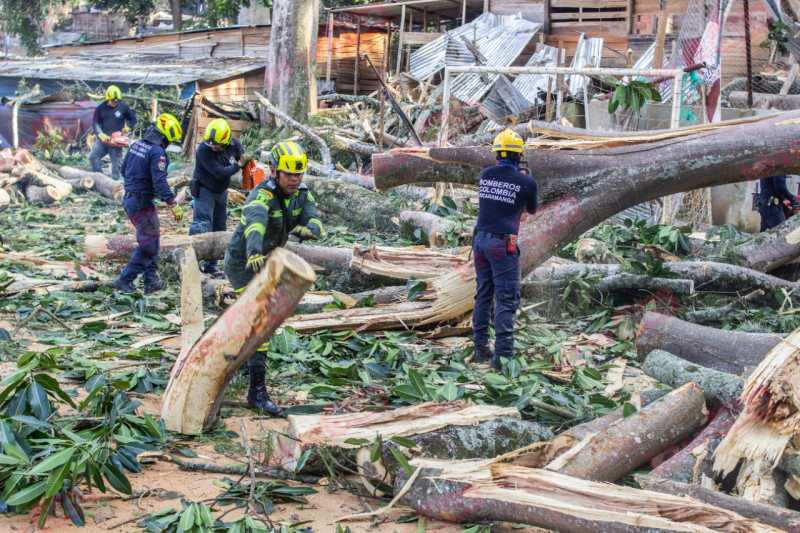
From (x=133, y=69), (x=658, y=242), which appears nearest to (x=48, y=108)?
(x=133, y=69)

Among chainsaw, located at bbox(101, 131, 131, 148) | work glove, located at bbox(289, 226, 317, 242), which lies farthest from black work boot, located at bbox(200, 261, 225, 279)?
chainsaw, located at bbox(101, 131, 131, 148)

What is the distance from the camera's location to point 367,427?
12.7ft

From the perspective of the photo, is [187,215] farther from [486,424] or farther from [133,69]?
[133,69]

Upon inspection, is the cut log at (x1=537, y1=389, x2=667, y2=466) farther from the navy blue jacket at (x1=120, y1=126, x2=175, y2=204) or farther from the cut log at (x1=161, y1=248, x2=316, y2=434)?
the navy blue jacket at (x1=120, y1=126, x2=175, y2=204)

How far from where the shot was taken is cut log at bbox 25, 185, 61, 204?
1285 cm

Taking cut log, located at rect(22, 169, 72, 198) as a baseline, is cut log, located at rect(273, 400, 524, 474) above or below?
below

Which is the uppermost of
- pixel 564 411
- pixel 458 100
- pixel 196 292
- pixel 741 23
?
pixel 741 23

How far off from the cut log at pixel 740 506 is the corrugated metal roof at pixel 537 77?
12.7 meters

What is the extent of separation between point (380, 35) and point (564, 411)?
2079 centimetres

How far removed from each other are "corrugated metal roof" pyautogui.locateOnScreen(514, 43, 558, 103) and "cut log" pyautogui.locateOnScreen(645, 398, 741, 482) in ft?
39.6

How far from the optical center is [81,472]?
337 cm

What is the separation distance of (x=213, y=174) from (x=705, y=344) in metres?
5.19

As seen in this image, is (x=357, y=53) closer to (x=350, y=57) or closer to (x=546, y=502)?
(x=350, y=57)

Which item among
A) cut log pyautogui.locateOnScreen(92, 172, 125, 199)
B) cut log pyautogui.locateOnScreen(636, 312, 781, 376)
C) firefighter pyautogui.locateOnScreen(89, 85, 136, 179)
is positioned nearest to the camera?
cut log pyautogui.locateOnScreen(636, 312, 781, 376)
